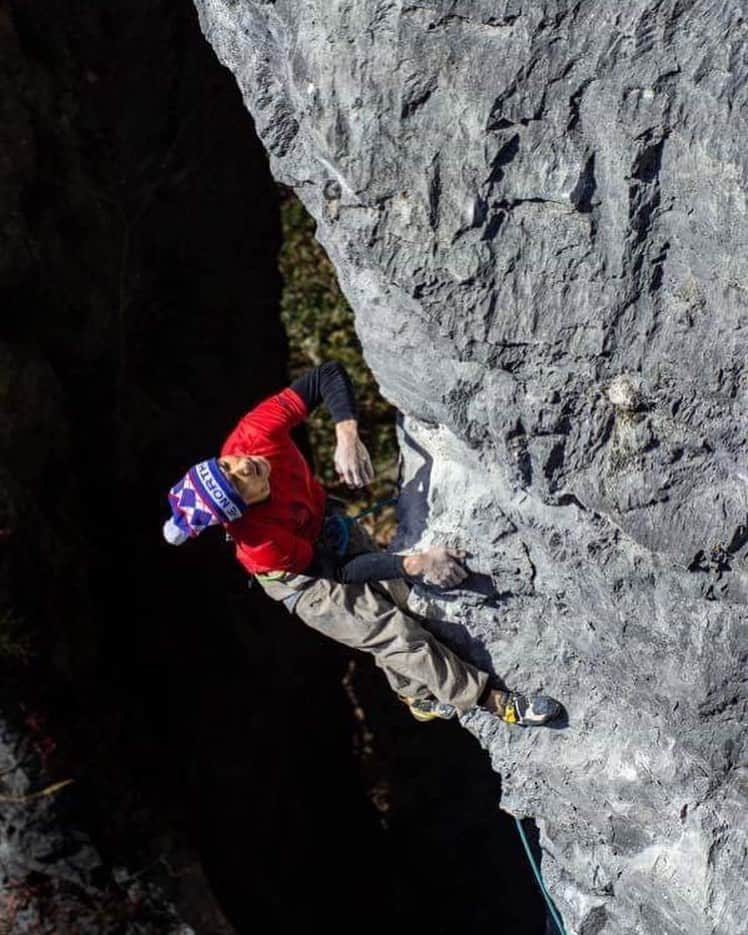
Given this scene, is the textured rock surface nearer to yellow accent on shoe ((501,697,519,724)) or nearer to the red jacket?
yellow accent on shoe ((501,697,519,724))

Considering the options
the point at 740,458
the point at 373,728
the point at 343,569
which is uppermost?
the point at 740,458

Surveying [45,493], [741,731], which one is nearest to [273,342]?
[45,493]

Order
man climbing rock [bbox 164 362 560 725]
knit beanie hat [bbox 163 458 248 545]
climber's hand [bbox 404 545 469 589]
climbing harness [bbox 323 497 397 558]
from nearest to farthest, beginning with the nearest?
knit beanie hat [bbox 163 458 248 545], man climbing rock [bbox 164 362 560 725], climber's hand [bbox 404 545 469 589], climbing harness [bbox 323 497 397 558]

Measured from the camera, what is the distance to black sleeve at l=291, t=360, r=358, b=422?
16.2 ft

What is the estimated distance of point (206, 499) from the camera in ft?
15.2

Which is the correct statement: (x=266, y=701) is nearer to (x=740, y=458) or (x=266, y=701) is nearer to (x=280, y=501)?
(x=280, y=501)

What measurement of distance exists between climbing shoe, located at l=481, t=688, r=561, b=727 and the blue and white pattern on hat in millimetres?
1530

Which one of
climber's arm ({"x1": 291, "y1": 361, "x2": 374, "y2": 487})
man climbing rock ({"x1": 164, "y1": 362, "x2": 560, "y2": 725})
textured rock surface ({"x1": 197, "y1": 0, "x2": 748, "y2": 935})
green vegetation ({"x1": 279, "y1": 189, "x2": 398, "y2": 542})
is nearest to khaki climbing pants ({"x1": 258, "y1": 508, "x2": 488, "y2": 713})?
man climbing rock ({"x1": 164, "y1": 362, "x2": 560, "y2": 725})

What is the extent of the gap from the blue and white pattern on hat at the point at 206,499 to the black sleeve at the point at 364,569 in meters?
0.59

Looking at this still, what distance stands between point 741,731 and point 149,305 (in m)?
4.53

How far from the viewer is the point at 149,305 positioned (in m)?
7.34

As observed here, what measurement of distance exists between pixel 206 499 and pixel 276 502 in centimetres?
39

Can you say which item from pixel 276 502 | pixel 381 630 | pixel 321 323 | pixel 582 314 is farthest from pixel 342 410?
pixel 321 323

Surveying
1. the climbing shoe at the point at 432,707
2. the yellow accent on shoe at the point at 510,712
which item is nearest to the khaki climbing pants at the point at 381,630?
the yellow accent on shoe at the point at 510,712
